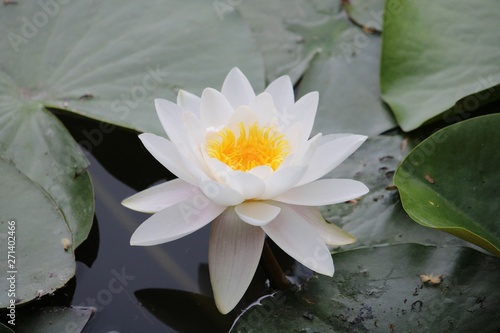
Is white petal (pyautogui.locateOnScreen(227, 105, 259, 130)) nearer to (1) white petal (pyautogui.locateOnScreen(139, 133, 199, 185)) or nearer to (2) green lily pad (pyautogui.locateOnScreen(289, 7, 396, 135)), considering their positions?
(1) white petal (pyautogui.locateOnScreen(139, 133, 199, 185))

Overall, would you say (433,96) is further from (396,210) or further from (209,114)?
(209,114)

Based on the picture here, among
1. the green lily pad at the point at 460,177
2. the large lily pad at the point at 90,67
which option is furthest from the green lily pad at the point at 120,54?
the green lily pad at the point at 460,177

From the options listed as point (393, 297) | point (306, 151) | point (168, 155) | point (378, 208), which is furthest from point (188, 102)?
point (393, 297)

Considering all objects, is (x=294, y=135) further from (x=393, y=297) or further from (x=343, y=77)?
(x=343, y=77)

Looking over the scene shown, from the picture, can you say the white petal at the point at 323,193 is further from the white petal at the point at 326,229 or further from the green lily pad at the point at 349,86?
the green lily pad at the point at 349,86

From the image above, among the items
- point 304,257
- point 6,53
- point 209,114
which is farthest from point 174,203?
point 6,53

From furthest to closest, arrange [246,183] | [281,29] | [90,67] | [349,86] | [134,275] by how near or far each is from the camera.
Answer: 1. [281,29]
2. [349,86]
3. [90,67]
4. [134,275]
5. [246,183]

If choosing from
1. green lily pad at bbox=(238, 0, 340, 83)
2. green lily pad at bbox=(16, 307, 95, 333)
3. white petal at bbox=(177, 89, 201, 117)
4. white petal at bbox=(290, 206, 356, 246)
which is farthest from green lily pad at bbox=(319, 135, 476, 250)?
green lily pad at bbox=(16, 307, 95, 333)
